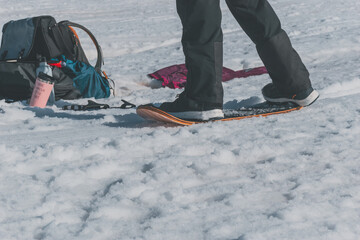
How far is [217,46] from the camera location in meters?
2.40

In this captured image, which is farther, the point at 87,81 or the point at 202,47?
the point at 87,81

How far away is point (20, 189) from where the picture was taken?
1.71 m

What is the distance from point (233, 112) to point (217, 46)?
469 millimetres

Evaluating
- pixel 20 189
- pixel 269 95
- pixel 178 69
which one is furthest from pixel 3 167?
pixel 178 69

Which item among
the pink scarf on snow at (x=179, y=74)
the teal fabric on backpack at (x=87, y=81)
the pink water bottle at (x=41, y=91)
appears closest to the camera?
the pink water bottle at (x=41, y=91)

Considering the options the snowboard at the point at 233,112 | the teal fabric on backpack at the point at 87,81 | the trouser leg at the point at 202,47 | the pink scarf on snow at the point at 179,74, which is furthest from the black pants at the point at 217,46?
the pink scarf on snow at the point at 179,74

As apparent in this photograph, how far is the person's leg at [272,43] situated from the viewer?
8.24ft

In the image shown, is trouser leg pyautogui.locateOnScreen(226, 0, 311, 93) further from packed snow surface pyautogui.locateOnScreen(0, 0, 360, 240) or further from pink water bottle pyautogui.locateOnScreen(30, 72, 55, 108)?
pink water bottle pyautogui.locateOnScreen(30, 72, 55, 108)

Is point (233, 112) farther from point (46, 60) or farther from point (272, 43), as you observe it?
point (46, 60)

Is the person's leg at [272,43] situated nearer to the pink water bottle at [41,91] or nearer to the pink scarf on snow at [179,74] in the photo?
the pink water bottle at [41,91]

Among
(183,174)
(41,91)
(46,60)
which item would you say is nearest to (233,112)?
(183,174)

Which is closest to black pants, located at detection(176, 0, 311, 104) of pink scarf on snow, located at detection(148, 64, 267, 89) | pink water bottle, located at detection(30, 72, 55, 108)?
pink water bottle, located at detection(30, 72, 55, 108)

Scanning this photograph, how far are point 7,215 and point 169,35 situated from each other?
20.2 ft

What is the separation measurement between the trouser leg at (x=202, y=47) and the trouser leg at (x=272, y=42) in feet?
0.70
